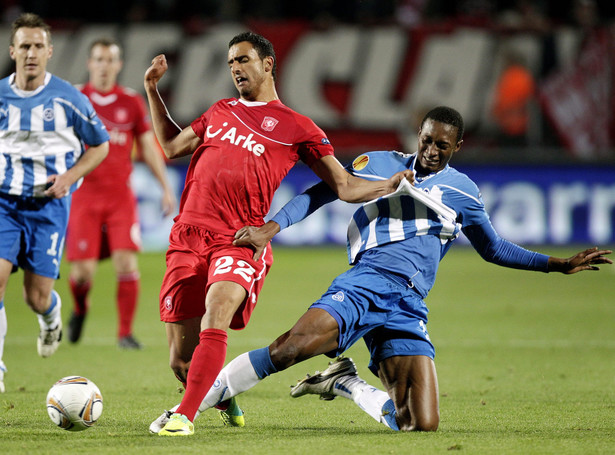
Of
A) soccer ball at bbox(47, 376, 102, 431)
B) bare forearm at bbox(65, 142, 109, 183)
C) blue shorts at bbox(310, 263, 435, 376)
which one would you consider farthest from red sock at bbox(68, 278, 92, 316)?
blue shorts at bbox(310, 263, 435, 376)

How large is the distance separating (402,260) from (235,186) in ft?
3.35

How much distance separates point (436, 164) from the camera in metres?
5.46

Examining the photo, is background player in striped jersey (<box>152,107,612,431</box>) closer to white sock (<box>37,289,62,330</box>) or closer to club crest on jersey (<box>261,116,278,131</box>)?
club crest on jersey (<box>261,116,278,131</box>)

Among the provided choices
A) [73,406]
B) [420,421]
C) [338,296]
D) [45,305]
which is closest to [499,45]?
[45,305]

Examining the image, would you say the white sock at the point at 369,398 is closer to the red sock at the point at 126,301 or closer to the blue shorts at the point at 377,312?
the blue shorts at the point at 377,312

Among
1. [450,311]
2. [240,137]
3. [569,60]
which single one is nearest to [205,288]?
[240,137]

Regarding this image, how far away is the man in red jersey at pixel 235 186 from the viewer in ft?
17.0

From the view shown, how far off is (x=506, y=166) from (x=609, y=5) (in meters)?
5.11

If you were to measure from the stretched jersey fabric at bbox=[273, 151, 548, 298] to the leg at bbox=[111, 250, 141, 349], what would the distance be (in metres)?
3.82

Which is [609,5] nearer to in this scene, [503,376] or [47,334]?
[503,376]

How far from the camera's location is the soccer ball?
4.85m

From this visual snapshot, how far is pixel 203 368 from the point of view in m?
4.76

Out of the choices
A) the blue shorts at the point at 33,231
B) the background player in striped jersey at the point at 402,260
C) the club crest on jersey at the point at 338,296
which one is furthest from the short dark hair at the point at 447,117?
the blue shorts at the point at 33,231

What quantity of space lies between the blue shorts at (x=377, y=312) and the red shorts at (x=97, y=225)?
3.95 metres
